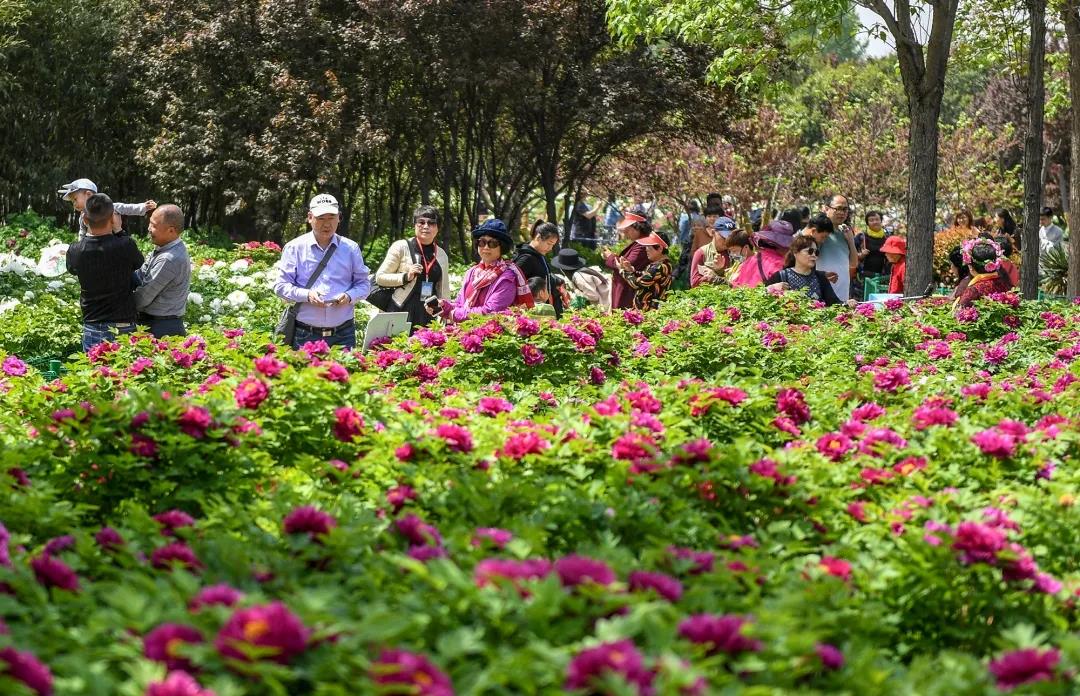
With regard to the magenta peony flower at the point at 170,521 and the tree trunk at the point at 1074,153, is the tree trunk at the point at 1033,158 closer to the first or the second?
the tree trunk at the point at 1074,153

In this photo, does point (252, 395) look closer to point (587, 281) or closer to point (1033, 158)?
point (587, 281)

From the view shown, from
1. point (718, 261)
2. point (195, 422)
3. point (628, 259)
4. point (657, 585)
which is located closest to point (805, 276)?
point (628, 259)

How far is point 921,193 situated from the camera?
14273mm

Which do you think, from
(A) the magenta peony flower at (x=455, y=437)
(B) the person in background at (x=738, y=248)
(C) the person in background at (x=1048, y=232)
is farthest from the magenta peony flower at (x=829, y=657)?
(C) the person in background at (x=1048, y=232)

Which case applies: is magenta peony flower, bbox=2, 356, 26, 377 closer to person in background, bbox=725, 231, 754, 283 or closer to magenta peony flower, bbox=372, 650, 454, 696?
magenta peony flower, bbox=372, 650, 454, 696

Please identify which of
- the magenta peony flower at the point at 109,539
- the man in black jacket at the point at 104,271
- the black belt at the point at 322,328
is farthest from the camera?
the black belt at the point at 322,328

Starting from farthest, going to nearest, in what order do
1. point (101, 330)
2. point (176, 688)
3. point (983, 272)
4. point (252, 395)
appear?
point (983, 272)
point (101, 330)
point (252, 395)
point (176, 688)

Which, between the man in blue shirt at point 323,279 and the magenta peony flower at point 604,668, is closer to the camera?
the magenta peony flower at point 604,668

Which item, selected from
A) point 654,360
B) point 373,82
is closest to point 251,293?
point 654,360

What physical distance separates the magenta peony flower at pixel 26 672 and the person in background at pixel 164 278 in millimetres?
5895

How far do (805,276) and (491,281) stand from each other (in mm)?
2515

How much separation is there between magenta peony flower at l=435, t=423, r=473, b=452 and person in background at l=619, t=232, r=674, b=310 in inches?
295

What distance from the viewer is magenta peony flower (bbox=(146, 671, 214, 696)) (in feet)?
7.74

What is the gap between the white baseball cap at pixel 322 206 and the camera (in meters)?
8.56
